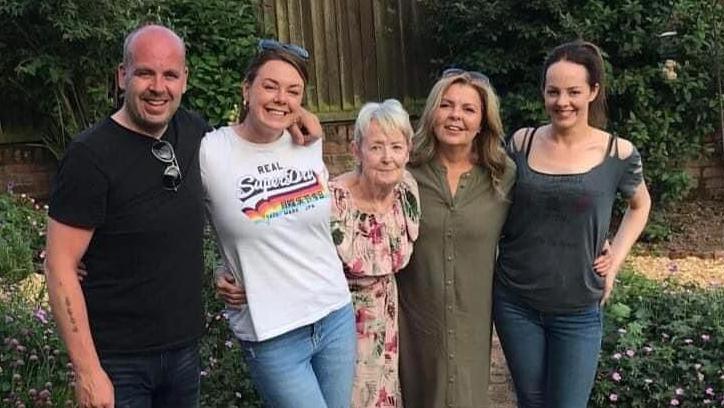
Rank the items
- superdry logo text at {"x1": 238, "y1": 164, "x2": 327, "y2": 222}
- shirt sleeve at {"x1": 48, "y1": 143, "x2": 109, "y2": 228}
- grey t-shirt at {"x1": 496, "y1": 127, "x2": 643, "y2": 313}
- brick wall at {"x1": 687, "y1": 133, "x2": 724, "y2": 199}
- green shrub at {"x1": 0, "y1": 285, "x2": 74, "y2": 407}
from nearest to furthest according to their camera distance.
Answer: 1. shirt sleeve at {"x1": 48, "y1": 143, "x2": 109, "y2": 228}
2. superdry logo text at {"x1": 238, "y1": 164, "x2": 327, "y2": 222}
3. grey t-shirt at {"x1": 496, "y1": 127, "x2": 643, "y2": 313}
4. green shrub at {"x1": 0, "y1": 285, "x2": 74, "y2": 407}
5. brick wall at {"x1": 687, "y1": 133, "x2": 724, "y2": 199}

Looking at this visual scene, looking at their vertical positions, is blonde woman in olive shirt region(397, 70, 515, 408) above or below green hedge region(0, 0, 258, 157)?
below

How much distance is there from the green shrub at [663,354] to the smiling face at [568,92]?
156 centimetres

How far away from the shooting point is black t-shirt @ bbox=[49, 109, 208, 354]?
2428 millimetres

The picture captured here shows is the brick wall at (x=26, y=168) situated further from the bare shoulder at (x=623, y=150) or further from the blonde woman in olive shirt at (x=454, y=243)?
the bare shoulder at (x=623, y=150)

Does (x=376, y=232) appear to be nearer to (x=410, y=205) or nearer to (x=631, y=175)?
(x=410, y=205)

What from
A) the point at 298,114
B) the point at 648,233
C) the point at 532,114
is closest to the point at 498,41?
the point at 532,114

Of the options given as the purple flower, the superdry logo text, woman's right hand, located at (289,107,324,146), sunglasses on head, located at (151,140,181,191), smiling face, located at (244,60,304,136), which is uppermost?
smiling face, located at (244,60,304,136)

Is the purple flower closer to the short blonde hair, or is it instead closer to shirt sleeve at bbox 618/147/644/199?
the short blonde hair

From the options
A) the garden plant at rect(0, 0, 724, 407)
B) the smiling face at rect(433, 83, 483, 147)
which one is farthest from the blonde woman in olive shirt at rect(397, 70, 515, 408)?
the garden plant at rect(0, 0, 724, 407)

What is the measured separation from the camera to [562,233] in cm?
315

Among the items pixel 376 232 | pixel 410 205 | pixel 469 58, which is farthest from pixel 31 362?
pixel 469 58

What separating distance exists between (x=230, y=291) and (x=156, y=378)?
0.34 m

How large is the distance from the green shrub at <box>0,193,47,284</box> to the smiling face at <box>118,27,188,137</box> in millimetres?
2965

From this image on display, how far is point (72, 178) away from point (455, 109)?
136cm
